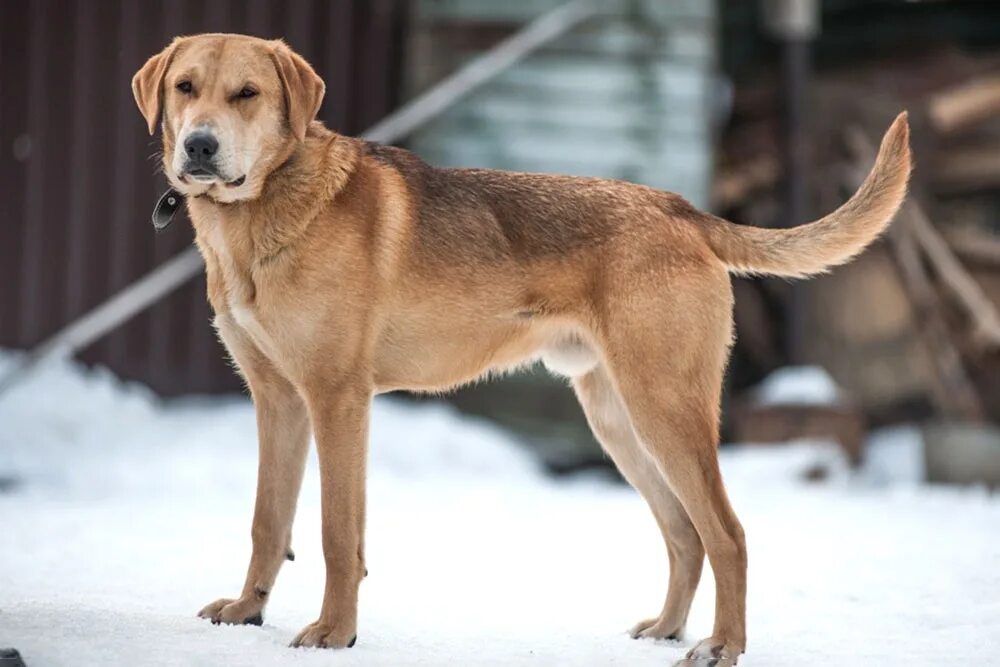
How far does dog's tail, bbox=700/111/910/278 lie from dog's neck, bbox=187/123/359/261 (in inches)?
52.3

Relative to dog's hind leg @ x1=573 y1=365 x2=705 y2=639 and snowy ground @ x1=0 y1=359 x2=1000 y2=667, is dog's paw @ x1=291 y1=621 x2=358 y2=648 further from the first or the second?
dog's hind leg @ x1=573 y1=365 x2=705 y2=639

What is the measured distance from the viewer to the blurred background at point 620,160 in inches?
349

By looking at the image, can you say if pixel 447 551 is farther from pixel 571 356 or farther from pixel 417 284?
pixel 417 284

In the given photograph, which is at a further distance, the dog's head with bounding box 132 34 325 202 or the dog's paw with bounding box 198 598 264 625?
the dog's paw with bounding box 198 598 264 625

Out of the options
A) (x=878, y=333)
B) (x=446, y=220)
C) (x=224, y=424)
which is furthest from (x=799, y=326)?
(x=446, y=220)

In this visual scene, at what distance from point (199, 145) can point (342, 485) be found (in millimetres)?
1148

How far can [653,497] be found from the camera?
4.74m

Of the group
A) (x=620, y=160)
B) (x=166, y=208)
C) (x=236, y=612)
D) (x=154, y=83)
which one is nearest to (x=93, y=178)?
(x=620, y=160)

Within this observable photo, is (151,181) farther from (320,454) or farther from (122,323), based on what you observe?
(320,454)

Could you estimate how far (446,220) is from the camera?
4.60 meters

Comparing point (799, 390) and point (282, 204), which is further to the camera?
point (799, 390)

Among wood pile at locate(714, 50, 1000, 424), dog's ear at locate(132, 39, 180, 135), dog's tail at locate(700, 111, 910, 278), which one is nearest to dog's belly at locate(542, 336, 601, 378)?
dog's tail at locate(700, 111, 910, 278)

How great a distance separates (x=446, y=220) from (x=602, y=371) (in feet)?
2.60

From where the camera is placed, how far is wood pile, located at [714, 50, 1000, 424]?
10.8 metres
